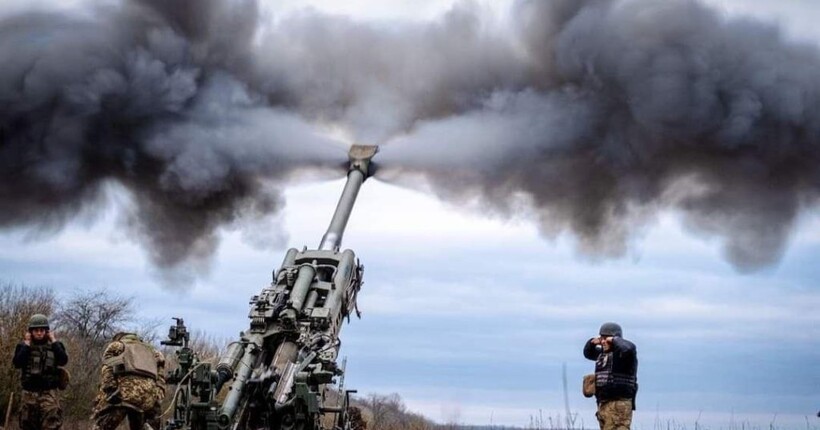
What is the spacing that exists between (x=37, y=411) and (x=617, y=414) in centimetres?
687

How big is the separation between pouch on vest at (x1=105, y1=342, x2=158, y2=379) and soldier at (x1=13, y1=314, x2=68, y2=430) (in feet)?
2.35

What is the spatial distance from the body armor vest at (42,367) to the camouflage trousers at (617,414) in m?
6.58

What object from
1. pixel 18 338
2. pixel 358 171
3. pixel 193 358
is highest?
pixel 358 171

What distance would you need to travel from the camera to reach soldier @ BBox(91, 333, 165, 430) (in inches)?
480

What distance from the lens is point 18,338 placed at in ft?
64.2

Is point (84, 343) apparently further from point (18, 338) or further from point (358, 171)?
point (358, 171)

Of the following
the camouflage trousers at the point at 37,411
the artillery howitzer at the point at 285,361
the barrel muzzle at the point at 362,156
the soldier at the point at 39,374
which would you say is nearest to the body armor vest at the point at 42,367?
the soldier at the point at 39,374

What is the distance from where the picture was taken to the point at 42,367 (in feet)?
40.5

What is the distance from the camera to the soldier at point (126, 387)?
1220 centimetres

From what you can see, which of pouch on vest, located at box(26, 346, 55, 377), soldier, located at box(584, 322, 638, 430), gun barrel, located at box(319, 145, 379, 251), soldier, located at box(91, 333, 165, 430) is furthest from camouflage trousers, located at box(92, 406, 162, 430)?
soldier, located at box(584, 322, 638, 430)

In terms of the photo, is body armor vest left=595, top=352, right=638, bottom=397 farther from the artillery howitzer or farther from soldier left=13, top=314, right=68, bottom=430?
soldier left=13, top=314, right=68, bottom=430

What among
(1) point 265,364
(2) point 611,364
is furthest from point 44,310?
(2) point 611,364

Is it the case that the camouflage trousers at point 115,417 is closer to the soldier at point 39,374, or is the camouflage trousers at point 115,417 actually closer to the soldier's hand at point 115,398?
the soldier's hand at point 115,398

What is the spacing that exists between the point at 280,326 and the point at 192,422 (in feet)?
7.85
